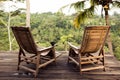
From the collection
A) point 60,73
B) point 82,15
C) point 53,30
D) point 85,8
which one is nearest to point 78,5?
point 85,8

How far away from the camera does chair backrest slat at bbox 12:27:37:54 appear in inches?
139

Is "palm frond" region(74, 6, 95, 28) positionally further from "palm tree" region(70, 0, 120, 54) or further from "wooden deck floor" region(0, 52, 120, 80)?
"wooden deck floor" region(0, 52, 120, 80)

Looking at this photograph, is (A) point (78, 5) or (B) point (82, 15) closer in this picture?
(B) point (82, 15)

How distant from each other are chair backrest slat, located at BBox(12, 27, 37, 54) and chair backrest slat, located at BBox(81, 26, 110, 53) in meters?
0.87

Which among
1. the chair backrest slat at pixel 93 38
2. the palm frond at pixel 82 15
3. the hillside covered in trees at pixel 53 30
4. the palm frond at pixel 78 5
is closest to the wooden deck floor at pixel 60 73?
the chair backrest slat at pixel 93 38

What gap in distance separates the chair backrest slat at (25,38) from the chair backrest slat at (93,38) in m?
0.87

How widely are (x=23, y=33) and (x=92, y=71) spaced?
1.40m

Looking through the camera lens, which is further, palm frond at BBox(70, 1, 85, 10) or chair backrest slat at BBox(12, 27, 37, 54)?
palm frond at BBox(70, 1, 85, 10)

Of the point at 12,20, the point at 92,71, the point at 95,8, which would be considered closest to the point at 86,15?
the point at 95,8

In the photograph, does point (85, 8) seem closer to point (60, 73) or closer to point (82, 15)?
point (82, 15)

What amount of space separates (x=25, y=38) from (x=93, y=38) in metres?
1.16

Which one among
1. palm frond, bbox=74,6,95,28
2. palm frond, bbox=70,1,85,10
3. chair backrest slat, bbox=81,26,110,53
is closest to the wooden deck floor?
chair backrest slat, bbox=81,26,110,53

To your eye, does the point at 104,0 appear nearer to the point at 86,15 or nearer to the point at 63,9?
the point at 86,15

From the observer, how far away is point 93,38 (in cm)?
373
